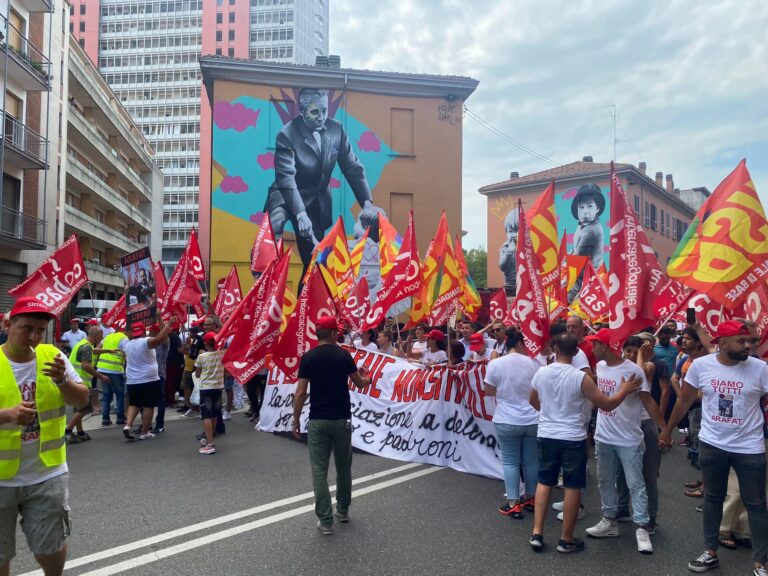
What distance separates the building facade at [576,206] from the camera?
4694 centimetres

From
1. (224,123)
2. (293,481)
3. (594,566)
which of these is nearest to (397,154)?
(224,123)

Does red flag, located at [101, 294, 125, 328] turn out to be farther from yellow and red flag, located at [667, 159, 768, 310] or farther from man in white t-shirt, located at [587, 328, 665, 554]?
yellow and red flag, located at [667, 159, 768, 310]

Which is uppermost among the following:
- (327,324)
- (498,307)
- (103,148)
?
(103,148)

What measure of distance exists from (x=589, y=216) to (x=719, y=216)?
43694 millimetres

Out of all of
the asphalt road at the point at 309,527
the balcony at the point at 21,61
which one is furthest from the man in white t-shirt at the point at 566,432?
the balcony at the point at 21,61

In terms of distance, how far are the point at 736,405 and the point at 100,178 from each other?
142ft

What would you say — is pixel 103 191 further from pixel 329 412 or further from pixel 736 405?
pixel 736 405

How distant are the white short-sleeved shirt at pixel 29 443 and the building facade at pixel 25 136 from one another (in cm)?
1995

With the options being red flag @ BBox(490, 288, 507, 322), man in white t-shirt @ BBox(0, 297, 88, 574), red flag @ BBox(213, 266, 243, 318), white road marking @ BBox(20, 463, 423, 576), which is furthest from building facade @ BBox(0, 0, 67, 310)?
man in white t-shirt @ BBox(0, 297, 88, 574)

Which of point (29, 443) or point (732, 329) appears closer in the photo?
point (29, 443)

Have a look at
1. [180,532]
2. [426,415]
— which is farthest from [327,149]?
[180,532]

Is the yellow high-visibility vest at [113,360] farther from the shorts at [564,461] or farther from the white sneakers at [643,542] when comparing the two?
the white sneakers at [643,542]

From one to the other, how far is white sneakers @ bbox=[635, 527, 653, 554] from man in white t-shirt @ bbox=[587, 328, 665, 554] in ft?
0.13

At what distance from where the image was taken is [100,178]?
1609 inches
